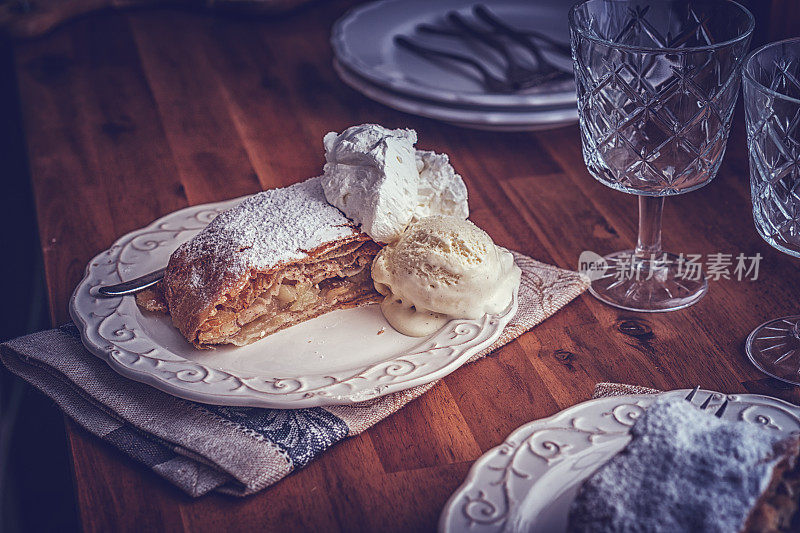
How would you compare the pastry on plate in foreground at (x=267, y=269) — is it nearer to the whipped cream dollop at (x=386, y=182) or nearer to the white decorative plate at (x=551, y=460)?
the whipped cream dollop at (x=386, y=182)

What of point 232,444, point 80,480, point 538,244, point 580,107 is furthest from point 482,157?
point 80,480

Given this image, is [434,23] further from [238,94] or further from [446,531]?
[446,531]

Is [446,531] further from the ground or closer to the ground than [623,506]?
closer to the ground

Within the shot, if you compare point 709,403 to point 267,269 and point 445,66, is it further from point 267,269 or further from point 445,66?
point 445,66

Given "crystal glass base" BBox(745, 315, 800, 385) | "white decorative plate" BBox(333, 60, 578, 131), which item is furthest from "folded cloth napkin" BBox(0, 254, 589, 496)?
"white decorative plate" BBox(333, 60, 578, 131)

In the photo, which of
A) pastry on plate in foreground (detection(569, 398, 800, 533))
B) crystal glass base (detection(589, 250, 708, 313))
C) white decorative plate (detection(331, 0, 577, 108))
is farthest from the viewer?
white decorative plate (detection(331, 0, 577, 108))

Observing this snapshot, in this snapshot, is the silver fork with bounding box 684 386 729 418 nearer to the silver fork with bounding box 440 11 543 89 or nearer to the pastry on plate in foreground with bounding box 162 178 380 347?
the pastry on plate in foreground with bounding box 162 178 380 347

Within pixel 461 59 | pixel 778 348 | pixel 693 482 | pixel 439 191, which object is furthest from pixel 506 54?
pixel 693 482

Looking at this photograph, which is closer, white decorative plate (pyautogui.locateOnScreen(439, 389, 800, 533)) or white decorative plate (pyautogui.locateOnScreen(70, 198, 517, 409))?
white decorative plate (pyautogui.locateOnScreen(439, 389, 800, 533))
